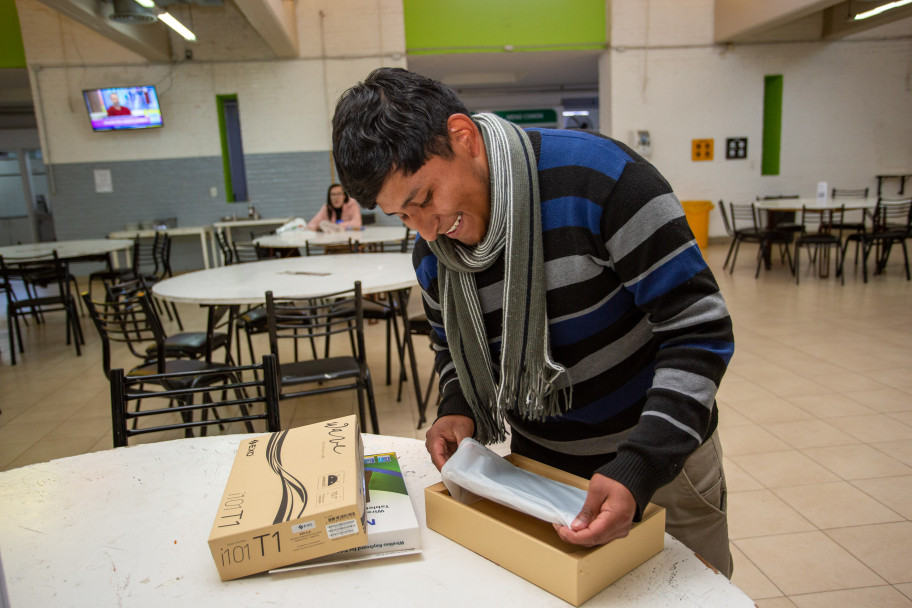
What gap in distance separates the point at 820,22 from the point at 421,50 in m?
6.37

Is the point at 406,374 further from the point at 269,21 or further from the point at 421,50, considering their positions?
the point at 421,50

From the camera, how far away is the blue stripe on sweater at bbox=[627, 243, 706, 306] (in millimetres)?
930

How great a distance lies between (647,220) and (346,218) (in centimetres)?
604

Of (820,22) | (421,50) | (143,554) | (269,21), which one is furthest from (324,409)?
(820,22)

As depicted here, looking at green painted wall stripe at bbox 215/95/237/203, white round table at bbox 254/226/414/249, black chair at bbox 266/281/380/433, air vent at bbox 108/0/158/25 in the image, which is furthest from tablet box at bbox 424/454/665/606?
green painted wall stripe at bbox 215/95/237/203

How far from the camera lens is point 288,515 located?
906 millimetres

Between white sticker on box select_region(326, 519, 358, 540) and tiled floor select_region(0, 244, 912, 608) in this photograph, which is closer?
white sticker on box select_region(326, 519, 358, 540)

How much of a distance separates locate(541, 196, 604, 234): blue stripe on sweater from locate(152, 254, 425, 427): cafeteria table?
6.41 ft

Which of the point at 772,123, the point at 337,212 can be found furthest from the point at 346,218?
the point at 772,123

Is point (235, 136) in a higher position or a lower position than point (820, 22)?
lower

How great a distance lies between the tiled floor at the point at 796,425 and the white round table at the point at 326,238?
2.89 ft

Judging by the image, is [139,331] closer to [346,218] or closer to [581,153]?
[581,153]

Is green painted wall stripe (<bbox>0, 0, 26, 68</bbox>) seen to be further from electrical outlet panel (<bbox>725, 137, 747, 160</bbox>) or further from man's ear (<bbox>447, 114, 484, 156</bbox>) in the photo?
electrical outlet panel (<bbox>725, 137, 747, 160</bbox>)

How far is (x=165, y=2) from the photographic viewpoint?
22.9 feet
